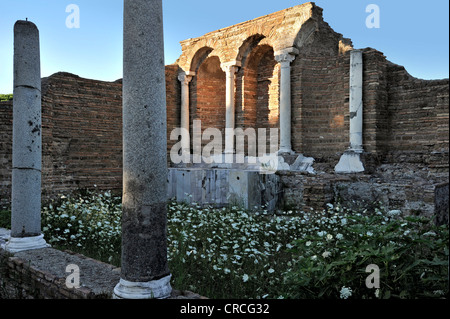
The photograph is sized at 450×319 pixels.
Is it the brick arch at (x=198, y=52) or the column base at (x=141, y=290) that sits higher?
the brick arch at (x=198, y=52)

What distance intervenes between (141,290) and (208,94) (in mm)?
11082

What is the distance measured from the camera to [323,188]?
7.92 meters

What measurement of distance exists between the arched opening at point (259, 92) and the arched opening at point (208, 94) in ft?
4.63

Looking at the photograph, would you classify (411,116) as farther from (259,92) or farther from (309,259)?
(309,259)

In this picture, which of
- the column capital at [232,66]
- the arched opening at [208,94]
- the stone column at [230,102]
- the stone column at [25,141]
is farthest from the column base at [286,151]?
the stone column at [25,141]

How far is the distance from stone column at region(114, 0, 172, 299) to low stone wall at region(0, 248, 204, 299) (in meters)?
0.34

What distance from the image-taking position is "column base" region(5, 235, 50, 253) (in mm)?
4770

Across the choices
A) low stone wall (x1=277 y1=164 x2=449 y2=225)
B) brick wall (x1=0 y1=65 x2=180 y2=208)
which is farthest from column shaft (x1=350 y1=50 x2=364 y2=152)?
brick wall (x1=0 y1=65 x2=180 y2=208)

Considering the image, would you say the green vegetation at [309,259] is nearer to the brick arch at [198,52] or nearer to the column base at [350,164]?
the column base at [350,164]

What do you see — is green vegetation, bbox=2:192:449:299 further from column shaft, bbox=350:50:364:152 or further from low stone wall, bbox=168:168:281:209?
column shaft, bbox=350:50:364:152

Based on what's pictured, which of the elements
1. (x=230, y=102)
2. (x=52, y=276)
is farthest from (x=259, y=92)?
(x=52, y=276)

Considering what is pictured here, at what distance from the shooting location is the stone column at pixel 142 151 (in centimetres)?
294
